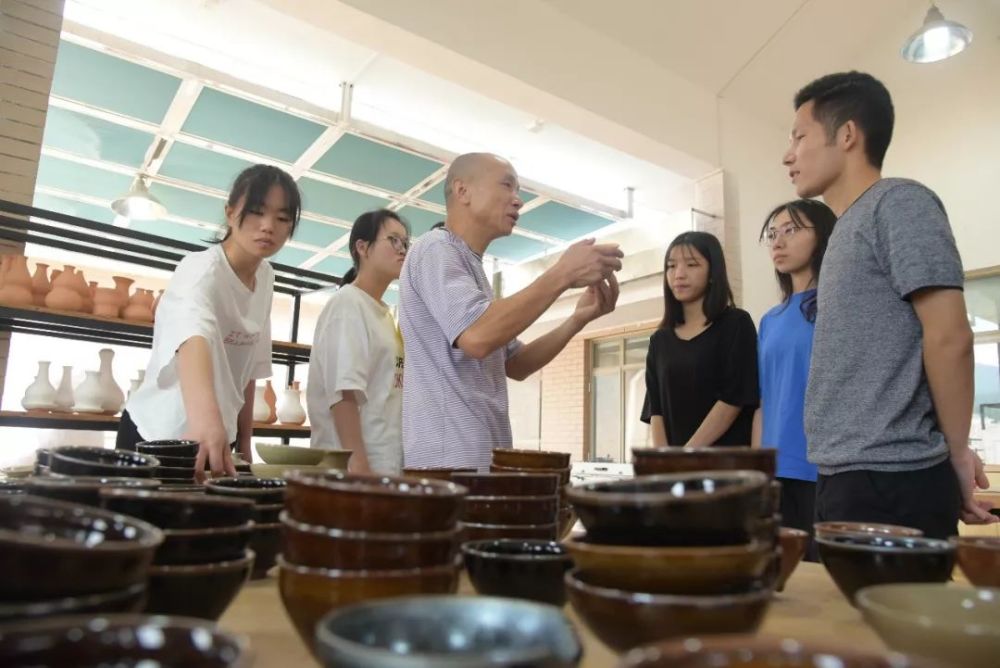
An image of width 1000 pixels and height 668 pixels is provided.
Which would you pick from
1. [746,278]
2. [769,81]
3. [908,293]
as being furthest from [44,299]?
[769,81]

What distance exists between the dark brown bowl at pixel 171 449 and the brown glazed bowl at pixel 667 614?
817 mm

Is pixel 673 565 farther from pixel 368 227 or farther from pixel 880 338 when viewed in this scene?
pixel 368 227

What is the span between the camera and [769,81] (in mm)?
5332

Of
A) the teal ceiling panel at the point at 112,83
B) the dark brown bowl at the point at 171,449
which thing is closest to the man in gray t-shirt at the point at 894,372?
the dark brown bowl at the point at 171,449

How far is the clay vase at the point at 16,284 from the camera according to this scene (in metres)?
2.79

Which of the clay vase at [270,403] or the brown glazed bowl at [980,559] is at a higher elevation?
the clay vase at [270,403]

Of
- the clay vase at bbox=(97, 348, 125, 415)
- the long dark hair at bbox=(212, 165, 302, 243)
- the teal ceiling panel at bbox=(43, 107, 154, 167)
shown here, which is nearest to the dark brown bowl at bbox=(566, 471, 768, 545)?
the long dark hair at bbox=(212, 165, 302, 243)

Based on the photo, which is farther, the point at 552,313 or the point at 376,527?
the point at 552,313

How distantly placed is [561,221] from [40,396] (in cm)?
499

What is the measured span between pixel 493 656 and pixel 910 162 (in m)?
6.22

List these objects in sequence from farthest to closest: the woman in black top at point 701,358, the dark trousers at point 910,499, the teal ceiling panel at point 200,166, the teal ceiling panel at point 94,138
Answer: the teal ceiling panel at point 200,166 < the teal ceiling panel at point 94,138 < the woman in black top at point 701,358 < the dark trousers at point 910,499

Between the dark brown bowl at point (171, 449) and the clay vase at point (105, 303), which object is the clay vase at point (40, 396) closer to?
the clay vase at point (105, 303)

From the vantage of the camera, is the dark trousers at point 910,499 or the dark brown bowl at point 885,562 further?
the dark trousers at point 910,499

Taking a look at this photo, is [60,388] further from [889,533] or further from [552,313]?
[552,313]
